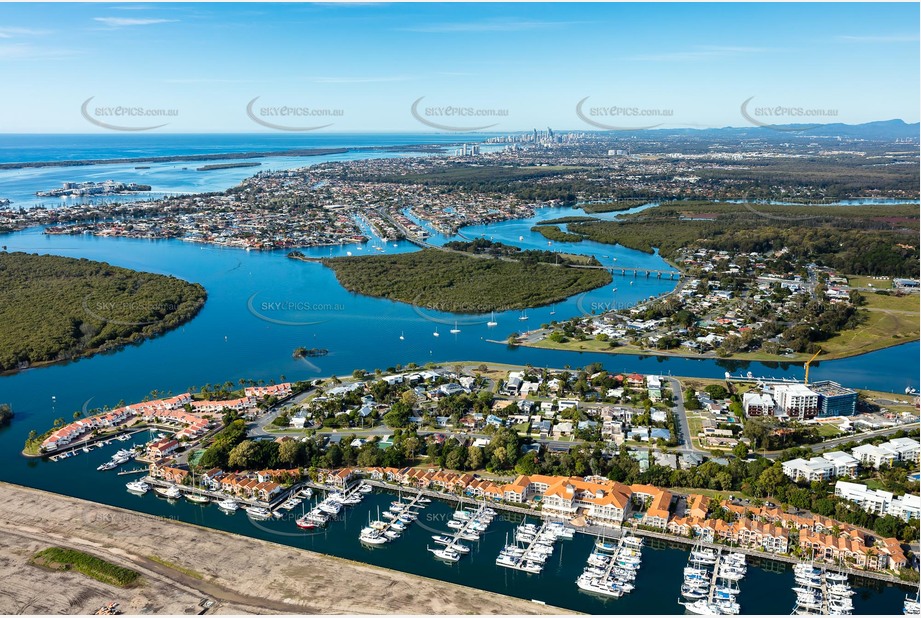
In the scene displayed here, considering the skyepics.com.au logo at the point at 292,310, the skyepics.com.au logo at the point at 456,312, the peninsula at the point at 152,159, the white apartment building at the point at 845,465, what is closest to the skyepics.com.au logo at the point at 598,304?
the skyepics.com.au logo at the point at 456,312

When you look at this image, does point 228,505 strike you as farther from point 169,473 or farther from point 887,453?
point 887,453

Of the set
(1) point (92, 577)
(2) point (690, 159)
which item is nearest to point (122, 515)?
(1) point (92, 577)

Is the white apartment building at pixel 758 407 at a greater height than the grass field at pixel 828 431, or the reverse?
the white apartment building at pixel 758 407

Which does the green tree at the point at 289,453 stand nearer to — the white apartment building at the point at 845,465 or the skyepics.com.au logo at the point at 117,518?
the skyepics.com.au logo at the point at 117,518

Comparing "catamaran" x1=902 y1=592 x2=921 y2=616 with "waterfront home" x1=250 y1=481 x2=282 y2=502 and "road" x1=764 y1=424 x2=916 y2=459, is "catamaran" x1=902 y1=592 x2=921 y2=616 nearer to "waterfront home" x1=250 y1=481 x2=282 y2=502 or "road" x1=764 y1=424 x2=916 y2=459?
"road" x1=764 y1=424 x2=916 y2=459

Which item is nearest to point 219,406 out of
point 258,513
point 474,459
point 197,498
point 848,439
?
point 197,498

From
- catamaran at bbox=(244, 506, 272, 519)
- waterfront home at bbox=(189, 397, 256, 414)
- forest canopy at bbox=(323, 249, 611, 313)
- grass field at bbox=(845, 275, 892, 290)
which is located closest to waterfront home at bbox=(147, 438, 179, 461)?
waterfront home at bbox=(189, 397, 256, 414)
